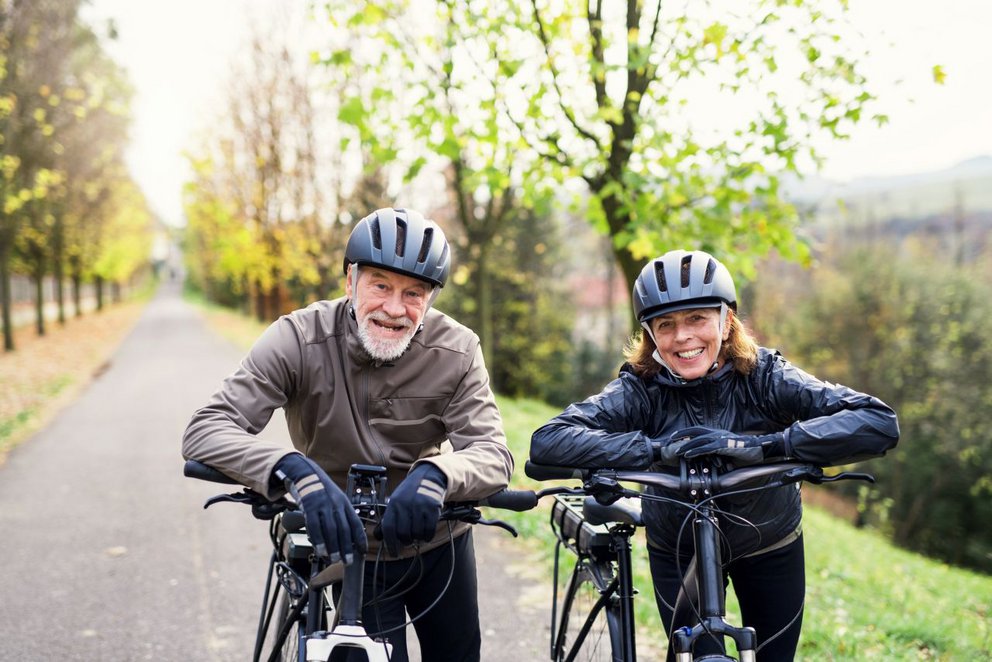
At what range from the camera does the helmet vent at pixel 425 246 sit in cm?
262

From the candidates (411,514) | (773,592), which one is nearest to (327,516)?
(411,514)

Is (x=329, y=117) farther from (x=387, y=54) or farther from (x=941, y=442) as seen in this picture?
(x=941, y=442)

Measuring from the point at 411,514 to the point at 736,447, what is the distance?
0.94 meters

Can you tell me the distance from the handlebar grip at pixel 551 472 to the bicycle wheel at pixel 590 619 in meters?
0.60

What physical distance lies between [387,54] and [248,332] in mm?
25158

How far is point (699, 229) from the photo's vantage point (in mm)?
7094

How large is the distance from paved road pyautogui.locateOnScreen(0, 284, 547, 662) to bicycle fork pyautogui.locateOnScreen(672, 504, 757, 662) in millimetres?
2559

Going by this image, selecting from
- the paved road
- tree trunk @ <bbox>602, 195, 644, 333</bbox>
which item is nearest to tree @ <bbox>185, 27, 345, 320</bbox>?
the paved road

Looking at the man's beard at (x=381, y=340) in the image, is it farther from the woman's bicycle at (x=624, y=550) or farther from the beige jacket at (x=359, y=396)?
the woman's bicycle at (x=624, y=550)

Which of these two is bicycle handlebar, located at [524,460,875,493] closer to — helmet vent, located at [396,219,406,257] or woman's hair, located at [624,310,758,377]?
woman's hair, located at [624,310,758,377]

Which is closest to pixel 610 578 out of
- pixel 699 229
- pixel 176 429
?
pixel 699 229

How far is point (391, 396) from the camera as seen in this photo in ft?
8.95

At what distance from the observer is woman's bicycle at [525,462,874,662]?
2.30 m

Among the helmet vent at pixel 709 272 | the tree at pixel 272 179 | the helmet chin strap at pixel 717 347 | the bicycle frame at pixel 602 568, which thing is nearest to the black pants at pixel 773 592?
the bicycle frame at pixel 602 568
